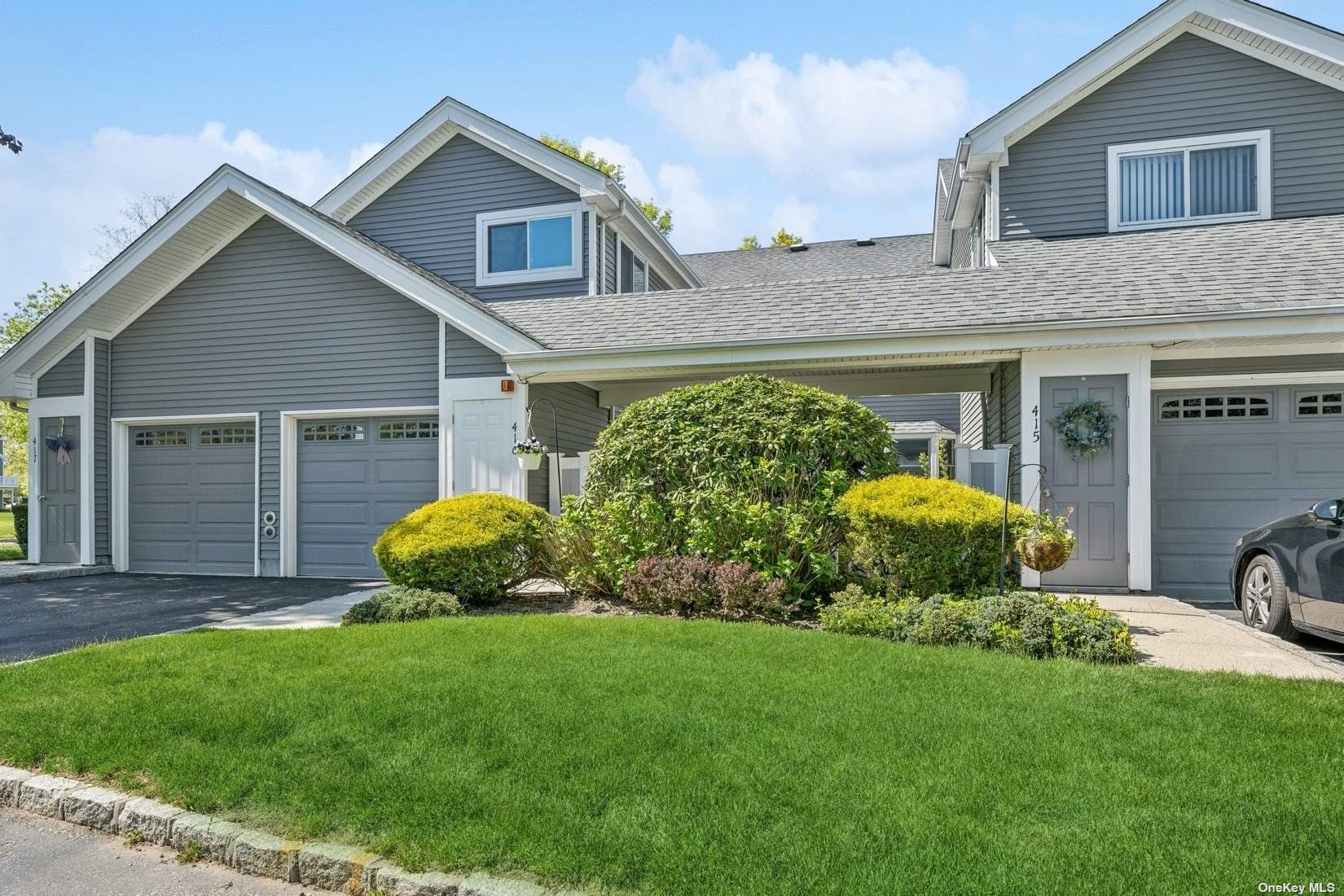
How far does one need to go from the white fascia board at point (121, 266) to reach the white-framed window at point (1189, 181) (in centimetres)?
1265

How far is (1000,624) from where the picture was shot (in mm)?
5812

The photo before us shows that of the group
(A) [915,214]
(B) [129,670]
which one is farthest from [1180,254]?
(A) [915,214]

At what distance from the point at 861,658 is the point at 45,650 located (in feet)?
21.4

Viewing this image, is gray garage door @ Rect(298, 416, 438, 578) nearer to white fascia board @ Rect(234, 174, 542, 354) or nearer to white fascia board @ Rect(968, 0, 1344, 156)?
white fascia board @ Rect(234, 174, 542, 354)

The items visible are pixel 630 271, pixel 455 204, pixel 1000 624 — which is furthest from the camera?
pixel 630 271

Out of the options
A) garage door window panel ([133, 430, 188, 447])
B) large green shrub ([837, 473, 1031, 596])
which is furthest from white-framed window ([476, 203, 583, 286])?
large green shrub ([837, 473, 1031, 596])

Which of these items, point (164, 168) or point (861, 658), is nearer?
point (861, 658)

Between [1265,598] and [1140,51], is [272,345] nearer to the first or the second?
[1265,598]

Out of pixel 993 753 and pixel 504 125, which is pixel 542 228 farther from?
pixel 993 753

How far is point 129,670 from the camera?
5320mm

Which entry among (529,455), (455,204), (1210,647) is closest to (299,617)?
(529,455)

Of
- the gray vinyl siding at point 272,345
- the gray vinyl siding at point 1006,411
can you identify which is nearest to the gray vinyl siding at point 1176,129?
the gray vinyl siding at point 1006,411

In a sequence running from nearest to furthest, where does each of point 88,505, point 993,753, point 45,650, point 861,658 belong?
point 993,753 → point 861,658 → point 45,650 → point 88,505

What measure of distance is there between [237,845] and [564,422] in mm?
8851
